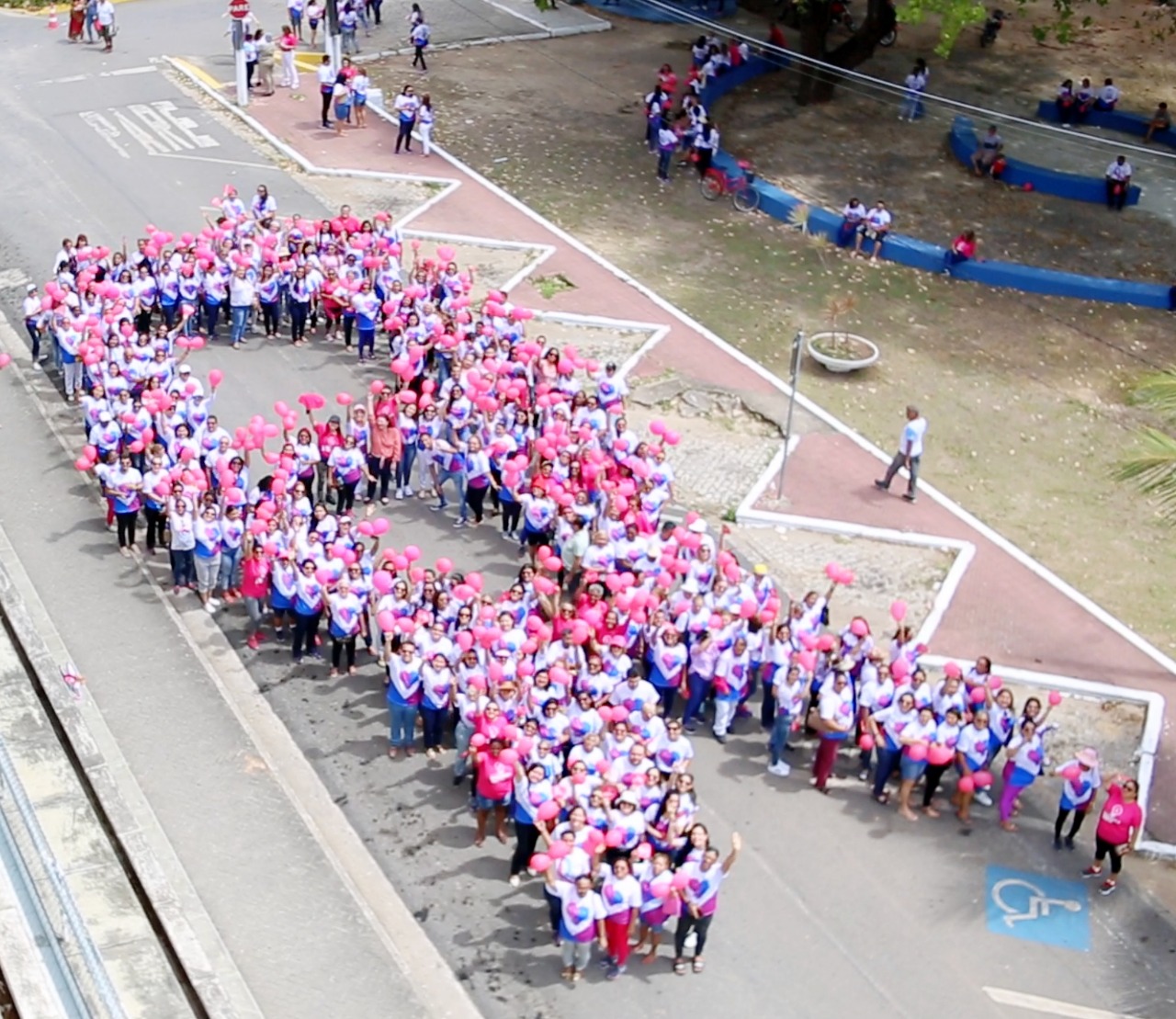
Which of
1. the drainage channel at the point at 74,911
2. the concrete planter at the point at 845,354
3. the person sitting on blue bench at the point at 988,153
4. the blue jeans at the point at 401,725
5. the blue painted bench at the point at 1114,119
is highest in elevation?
the blue painted bench at the point at 1114,119

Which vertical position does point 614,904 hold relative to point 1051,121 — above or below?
below

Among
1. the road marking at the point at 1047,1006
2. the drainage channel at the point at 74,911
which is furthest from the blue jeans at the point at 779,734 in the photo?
the drainage channel at the point at 74,911

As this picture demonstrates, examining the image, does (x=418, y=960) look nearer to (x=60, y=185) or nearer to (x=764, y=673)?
(x=764, y=673)

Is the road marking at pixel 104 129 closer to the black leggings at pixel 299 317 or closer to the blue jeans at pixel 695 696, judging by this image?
the black leggings at pixel 299 317

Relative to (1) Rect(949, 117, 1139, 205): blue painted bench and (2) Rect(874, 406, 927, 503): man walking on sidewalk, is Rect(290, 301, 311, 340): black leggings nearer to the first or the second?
(2) Rect(874, 406, 927, 503): man walking on sidewalk

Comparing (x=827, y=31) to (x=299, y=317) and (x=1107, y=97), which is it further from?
(x=299, y=317)

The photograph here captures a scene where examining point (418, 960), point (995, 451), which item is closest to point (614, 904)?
point (418, 960)
